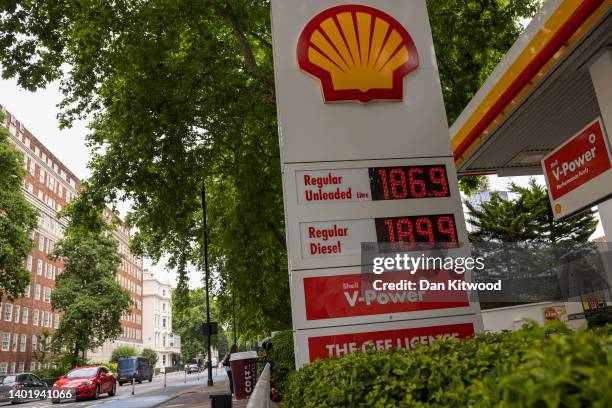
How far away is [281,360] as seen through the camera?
47.1 feet

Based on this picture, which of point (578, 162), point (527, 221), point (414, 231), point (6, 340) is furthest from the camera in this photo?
point (527, 221)

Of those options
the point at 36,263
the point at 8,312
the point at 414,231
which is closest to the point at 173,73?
the point at 414,231

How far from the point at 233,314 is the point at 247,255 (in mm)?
14151

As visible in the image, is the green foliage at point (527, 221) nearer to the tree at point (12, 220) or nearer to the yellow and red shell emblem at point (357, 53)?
the tree at point (12, 220)

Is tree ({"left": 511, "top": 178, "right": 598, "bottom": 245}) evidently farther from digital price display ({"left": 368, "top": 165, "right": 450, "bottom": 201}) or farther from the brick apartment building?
digital price display ({"left": 368, "top": 165, "right": 450, "bottom": 201})

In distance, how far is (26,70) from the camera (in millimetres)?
12211

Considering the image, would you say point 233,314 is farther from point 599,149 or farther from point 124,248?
point 124,248

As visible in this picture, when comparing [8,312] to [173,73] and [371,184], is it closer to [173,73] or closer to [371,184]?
[173,73]

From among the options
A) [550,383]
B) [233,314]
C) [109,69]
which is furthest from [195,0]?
[233,314]

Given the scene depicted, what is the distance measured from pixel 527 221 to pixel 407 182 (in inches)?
1998

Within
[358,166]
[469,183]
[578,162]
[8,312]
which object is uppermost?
[469,183]

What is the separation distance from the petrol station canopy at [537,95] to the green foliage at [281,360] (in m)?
7.00

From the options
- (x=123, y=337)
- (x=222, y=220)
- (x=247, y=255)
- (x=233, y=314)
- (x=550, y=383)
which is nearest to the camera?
(x=550, y=383)

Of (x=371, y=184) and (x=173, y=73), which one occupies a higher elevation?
(x=173, y=73)
